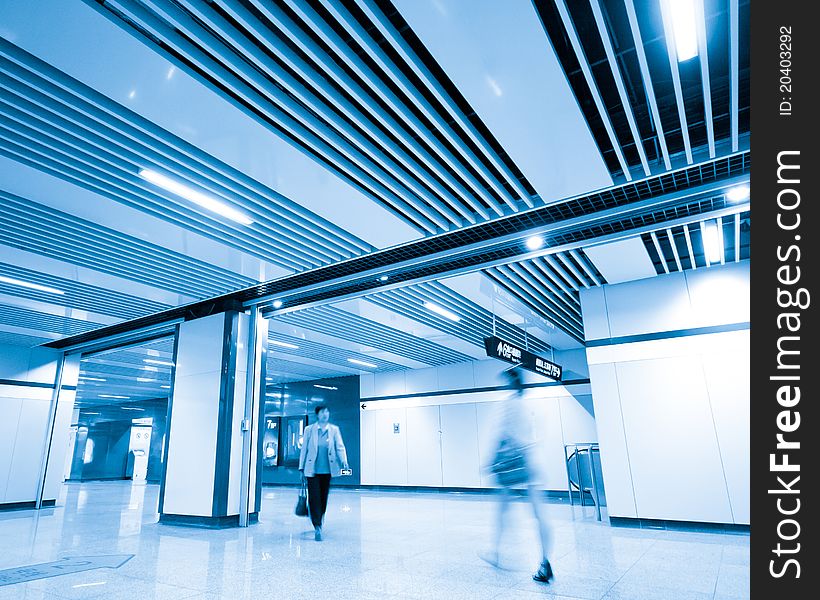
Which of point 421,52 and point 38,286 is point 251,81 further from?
point 38,286

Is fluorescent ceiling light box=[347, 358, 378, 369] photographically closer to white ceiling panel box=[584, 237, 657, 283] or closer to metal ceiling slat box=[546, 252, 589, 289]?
metal ceiling slat box=[546, 252, 589, 289]

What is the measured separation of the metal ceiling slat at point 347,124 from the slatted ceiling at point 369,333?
429 centimetres

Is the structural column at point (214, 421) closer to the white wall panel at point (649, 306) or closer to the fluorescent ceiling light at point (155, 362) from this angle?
the fluorescent ceiling light at point (155, 362)

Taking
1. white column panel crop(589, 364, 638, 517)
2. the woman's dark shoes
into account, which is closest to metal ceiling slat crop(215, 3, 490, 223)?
the woman's dark shoes

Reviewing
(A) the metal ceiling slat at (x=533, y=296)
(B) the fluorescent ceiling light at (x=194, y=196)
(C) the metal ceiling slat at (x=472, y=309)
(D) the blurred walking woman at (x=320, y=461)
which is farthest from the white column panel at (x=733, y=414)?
(B) the fluorescent ceiling light at (x=194, y=196)

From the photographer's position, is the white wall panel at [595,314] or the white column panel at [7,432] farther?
the white column panel at [7,432]

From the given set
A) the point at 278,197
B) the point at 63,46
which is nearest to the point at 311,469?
the point at 278,197

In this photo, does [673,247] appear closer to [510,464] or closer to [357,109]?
[510,464]

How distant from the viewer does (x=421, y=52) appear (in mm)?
3148

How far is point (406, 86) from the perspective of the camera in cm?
327

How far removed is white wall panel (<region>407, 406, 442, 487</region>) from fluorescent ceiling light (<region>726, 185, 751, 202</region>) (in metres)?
10.5

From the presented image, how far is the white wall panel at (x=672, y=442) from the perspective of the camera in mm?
6191

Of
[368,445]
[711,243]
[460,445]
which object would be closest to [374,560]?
[711,243]
